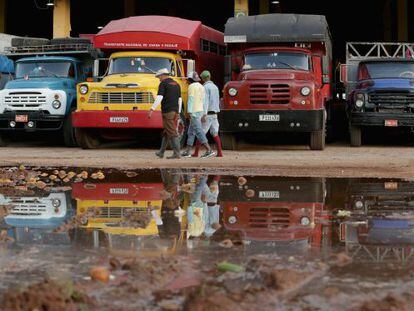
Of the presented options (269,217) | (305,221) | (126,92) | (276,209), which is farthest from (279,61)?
(305,221)

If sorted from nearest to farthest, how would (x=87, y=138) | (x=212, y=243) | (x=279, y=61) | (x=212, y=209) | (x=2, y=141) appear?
(x=212, y=243) < (x=212, y=209) < (x=279, y=61) < (x=87, y=138) < (x=2, y=141)

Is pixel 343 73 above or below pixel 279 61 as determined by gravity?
below

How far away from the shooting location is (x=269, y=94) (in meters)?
16.6

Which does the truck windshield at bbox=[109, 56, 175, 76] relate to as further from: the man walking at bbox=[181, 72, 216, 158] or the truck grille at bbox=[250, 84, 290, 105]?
the man walking at bbox=[181, 72, 216, 158]

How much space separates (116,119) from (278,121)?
3737 millimetres

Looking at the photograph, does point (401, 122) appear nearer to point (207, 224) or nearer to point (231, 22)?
point (231, 22)

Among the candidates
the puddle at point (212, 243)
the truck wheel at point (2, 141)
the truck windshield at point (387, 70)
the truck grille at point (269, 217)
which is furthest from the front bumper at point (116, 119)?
the truck grille at point (269, 217)

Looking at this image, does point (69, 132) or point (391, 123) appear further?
point (69, 132)

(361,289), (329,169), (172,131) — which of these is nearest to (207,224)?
(361,289)

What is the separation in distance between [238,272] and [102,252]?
1.27 meters

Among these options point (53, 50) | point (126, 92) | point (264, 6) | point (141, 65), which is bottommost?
point (126, 92)

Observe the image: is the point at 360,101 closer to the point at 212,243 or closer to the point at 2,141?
the point at 2,141

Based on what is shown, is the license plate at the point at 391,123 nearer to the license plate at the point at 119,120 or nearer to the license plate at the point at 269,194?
the license plate at the point at 119,120

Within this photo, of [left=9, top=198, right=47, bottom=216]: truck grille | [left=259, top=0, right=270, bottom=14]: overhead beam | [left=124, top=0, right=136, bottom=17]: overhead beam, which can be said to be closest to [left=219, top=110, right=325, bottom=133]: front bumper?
[left=9, top=198, right=47, bottom=216]: truck grille
